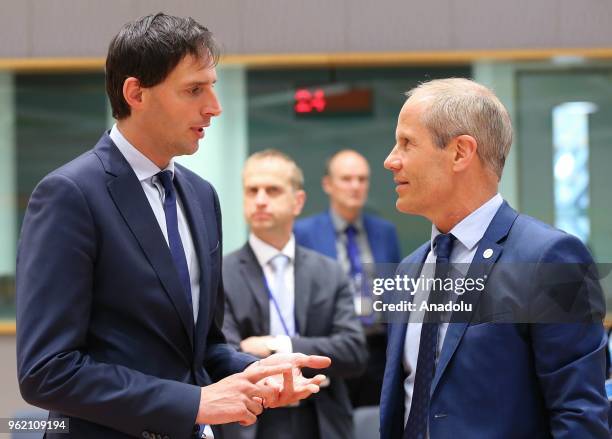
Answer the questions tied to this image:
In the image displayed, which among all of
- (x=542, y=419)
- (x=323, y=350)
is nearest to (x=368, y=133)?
(x=323, y=350)

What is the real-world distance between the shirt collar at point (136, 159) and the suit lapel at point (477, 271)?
0.80m

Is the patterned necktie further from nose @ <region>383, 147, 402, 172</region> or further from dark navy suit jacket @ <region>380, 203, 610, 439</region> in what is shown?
dark navy suit jacket @ <region>380, 203, 610, 439</region>

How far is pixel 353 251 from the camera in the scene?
5016 millimetres

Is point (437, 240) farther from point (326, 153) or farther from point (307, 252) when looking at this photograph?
point (326, 153)

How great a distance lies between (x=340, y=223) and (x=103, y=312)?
3.27 m

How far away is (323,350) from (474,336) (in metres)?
1.60

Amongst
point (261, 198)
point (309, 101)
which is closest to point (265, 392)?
point (261, 198)

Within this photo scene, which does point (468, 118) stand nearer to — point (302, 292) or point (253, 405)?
point (253, 405)

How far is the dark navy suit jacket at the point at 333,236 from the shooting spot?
4.97 m

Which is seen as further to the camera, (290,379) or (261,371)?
(290,379)

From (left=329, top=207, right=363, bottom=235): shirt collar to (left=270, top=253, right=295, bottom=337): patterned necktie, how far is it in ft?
4.32

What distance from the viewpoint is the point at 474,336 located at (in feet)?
6.64

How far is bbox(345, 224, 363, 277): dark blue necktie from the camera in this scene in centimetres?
493

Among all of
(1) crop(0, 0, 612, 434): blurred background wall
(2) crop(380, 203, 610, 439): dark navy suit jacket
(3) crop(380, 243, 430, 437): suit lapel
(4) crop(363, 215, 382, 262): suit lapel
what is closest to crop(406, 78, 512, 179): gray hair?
(2) crop(380, 203, 610, 439): dark navy suit jacket
